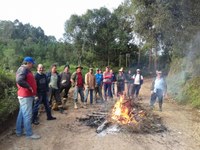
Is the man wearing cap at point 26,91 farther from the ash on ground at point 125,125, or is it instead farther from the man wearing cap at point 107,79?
the man wearing cap at point 107,79

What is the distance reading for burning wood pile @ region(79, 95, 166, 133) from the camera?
10.1 metres

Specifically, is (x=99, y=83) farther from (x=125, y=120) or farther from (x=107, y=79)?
(x=125, y=120)

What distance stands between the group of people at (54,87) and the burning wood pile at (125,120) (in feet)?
5.25

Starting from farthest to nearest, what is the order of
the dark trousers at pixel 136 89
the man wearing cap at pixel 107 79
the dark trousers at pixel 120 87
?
the dark trousers at pixel 120 87, the dark trousers at pixel 136 89, the man wearing cap at pixel 107 79

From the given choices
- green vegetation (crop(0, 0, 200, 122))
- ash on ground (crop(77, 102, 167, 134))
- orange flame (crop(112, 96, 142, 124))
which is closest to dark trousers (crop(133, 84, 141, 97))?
green vegetation (crop(0, 0, 200, 122))

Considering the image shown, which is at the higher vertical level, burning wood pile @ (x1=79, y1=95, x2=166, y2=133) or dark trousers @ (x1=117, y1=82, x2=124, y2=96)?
dark trousers @ (x1=117, y1=82, x2=124, y2=96)

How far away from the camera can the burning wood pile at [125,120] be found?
10.1 meters

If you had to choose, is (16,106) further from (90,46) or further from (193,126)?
(90,46)

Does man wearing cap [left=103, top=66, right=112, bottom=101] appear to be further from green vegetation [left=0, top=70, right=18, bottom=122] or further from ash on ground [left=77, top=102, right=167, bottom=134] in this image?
green vegetation [left=0, top=70, right=18, bottom=122]

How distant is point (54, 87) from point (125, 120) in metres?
3.51

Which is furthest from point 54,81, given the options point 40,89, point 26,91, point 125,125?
point 26,91

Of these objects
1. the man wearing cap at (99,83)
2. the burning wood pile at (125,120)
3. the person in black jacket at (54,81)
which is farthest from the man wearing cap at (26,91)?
the man wearing cap at (99,83)

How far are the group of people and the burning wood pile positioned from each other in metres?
1.60

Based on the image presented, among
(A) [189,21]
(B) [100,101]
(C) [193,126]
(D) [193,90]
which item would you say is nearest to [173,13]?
(A) [189,21]
